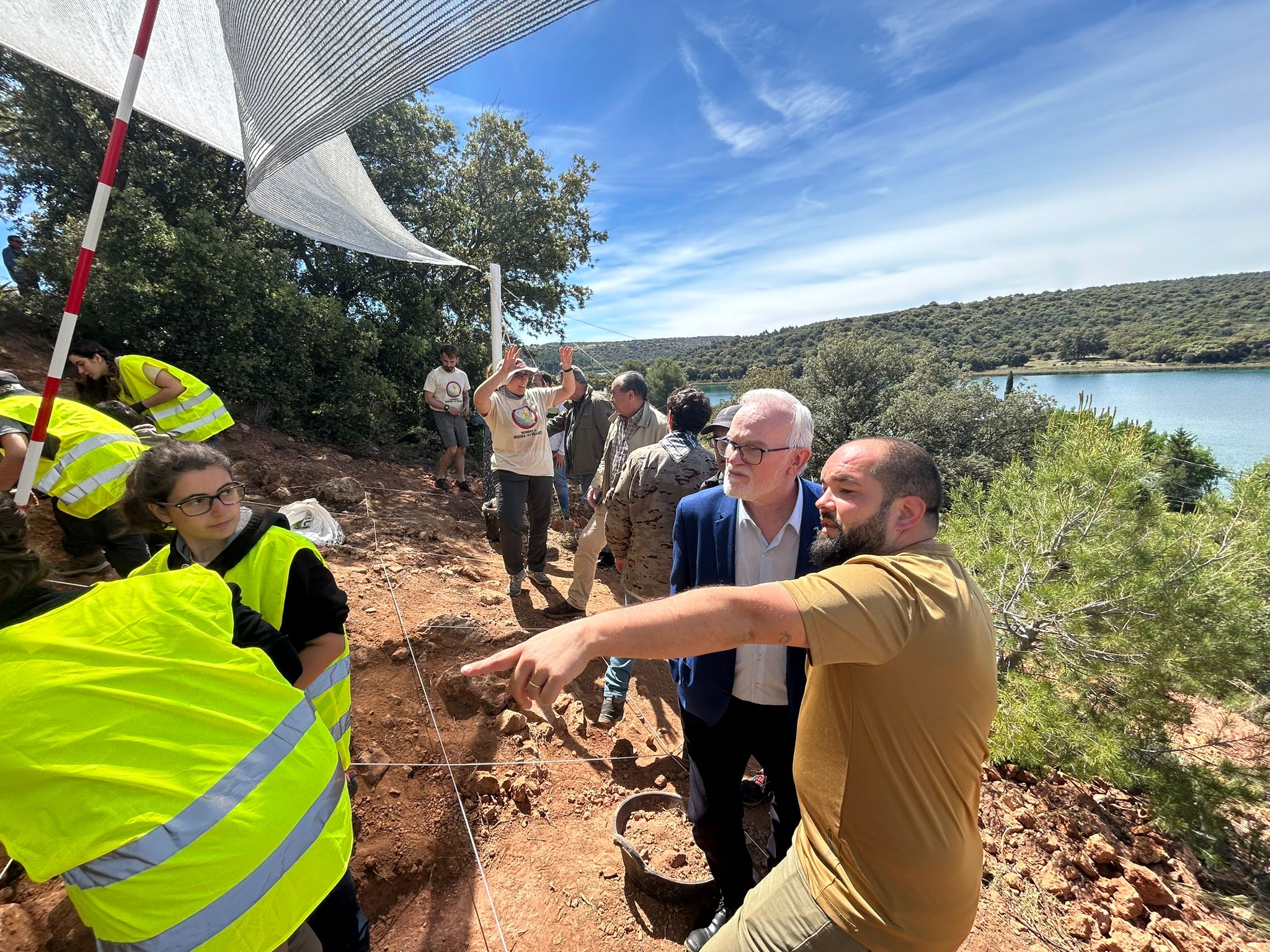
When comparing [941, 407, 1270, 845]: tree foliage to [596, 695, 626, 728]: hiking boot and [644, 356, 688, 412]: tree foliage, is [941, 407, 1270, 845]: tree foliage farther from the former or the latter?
[644, 356, 688, 412]: tree foliage

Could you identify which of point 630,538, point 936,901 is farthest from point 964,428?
point 936,901

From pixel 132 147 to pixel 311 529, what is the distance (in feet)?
21.8

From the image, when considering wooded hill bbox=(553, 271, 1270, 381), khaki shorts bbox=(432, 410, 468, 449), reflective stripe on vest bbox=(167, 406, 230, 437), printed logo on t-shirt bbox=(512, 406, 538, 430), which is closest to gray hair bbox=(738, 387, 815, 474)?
printed logo on t-shirt bbox=(512, 406, 538, 430)

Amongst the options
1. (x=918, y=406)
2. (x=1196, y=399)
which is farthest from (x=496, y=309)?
(x=1196, y=399)

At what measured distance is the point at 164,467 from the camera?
5.31 feet

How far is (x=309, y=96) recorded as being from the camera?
2.19 meters

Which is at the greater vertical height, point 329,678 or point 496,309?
point 496,309

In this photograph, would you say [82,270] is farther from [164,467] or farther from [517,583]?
[517,583]

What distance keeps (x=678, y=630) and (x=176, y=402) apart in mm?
4628

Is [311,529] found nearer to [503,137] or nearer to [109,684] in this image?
[109,684]

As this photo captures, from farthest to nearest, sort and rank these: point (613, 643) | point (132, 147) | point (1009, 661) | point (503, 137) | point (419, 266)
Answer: point (503, 137), point (419, 266), point (132, 147), point (1009, 661), point (613, 643)

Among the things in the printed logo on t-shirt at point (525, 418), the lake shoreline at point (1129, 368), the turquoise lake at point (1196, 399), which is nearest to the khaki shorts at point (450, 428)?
the printed logo on t-shirt at point (525, 418)

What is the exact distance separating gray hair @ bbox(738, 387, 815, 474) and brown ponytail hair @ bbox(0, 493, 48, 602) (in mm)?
2147

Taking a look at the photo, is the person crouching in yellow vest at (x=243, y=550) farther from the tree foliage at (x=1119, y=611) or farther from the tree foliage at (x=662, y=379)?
the tree foliage at (x=662, y=379)
